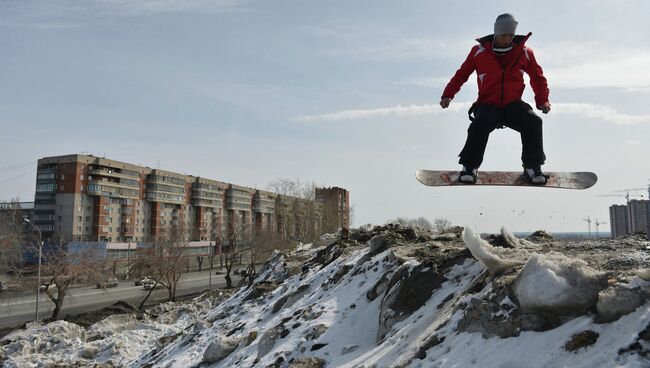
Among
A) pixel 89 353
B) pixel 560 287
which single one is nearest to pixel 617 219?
pixel 560 287

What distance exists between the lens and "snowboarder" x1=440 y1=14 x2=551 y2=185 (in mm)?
5820

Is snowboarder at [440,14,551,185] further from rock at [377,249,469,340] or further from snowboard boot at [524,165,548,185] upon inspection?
rock at [377,249,469,340]

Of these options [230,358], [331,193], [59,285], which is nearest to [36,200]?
[59,285]

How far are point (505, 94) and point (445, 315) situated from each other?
317 centimetres

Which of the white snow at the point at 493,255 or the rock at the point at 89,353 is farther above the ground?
the white snow at the point at 493,255

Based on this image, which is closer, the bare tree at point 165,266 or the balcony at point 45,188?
the bare tree at point 165,266

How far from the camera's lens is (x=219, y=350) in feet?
30.7

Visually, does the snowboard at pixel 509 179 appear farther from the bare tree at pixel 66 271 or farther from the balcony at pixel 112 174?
the balcony at pixel 112 174

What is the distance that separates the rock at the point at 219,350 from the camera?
933cm

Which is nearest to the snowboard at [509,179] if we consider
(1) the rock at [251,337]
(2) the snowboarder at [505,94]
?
(2) the snowboarder at [505,94]

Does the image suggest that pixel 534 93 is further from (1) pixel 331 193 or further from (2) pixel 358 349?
(1) pixel 331 193

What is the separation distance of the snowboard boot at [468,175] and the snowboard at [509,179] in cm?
16

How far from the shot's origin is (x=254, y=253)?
148ft

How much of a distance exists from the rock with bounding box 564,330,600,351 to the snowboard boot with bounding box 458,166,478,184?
2918 millimetres
